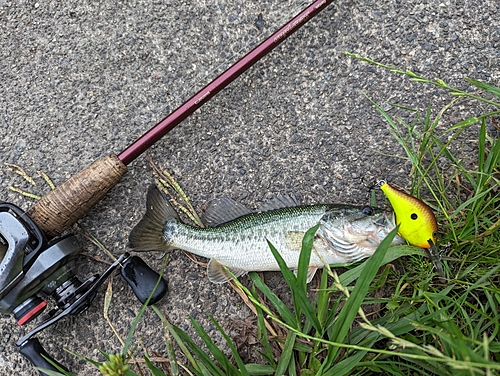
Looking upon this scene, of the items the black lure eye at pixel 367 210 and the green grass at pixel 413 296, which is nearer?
the green grass at pixel 413 296

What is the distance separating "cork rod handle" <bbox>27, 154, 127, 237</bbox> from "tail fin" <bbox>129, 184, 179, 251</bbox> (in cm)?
25

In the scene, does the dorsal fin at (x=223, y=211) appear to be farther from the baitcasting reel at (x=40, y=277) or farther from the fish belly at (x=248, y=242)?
the baitcasting reel at (x=40, y=277)

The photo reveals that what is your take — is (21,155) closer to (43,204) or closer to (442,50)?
(43,204)

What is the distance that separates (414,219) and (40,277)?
6.71 feet

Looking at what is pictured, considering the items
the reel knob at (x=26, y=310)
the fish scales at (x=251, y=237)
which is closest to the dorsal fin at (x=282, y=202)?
the fish scales at (x=251, y=237)

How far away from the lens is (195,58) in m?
2.95

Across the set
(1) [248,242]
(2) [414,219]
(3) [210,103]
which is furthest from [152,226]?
(2) [414,219]

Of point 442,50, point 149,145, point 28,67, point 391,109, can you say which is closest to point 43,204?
point 149,145

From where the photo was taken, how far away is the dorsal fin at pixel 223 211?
107 inches

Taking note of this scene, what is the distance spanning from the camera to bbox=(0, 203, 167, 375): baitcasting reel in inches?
91.6

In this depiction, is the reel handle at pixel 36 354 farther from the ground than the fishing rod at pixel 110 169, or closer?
closer

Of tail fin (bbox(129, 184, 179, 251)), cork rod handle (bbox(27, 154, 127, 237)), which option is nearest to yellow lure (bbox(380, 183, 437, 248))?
tail fin (bbox(129, 184, 179, 251))

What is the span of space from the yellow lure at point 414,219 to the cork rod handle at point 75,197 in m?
1.58

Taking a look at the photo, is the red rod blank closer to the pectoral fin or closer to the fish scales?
the fish scales
